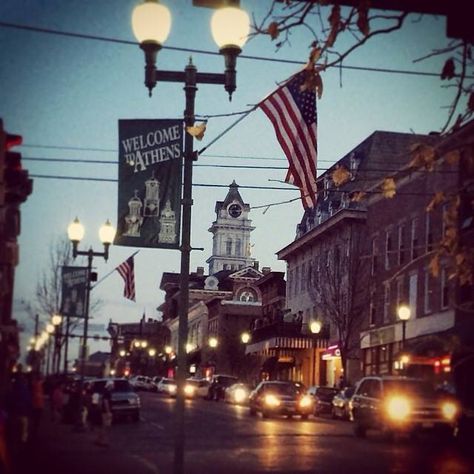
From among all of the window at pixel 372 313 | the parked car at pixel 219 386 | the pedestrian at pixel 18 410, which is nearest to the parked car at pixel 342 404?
the window at pixel 372 313

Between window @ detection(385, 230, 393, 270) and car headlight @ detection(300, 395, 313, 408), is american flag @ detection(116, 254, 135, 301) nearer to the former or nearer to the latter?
car headlight @ detection(300, 395, 313, 408)

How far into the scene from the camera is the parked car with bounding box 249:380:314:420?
123 ft

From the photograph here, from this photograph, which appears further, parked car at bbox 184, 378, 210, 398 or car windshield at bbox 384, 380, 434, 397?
parked car at bbox 184, 378, 210, 398

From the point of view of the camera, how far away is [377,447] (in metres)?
22.8

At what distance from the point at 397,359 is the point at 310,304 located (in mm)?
19755

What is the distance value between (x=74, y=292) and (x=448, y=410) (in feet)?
36.7

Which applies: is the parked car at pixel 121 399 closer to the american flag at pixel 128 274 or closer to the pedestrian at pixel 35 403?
the american flag at pixel 128 274

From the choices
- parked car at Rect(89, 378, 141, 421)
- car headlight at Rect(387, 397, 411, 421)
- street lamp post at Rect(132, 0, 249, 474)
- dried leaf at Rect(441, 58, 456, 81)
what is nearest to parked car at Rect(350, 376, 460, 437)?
car headlight at Rect(387, 397, 411, 421)

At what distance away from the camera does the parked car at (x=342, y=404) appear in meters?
37.7

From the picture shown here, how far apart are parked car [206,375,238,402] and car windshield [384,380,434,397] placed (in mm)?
36934

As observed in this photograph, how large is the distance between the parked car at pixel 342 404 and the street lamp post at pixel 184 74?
27823mm

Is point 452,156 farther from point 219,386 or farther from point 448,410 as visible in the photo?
point 219,386

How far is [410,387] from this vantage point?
83.4 ft

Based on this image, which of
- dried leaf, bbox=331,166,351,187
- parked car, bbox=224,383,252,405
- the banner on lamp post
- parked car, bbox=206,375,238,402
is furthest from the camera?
parked car, bbox=206,375,238,402
